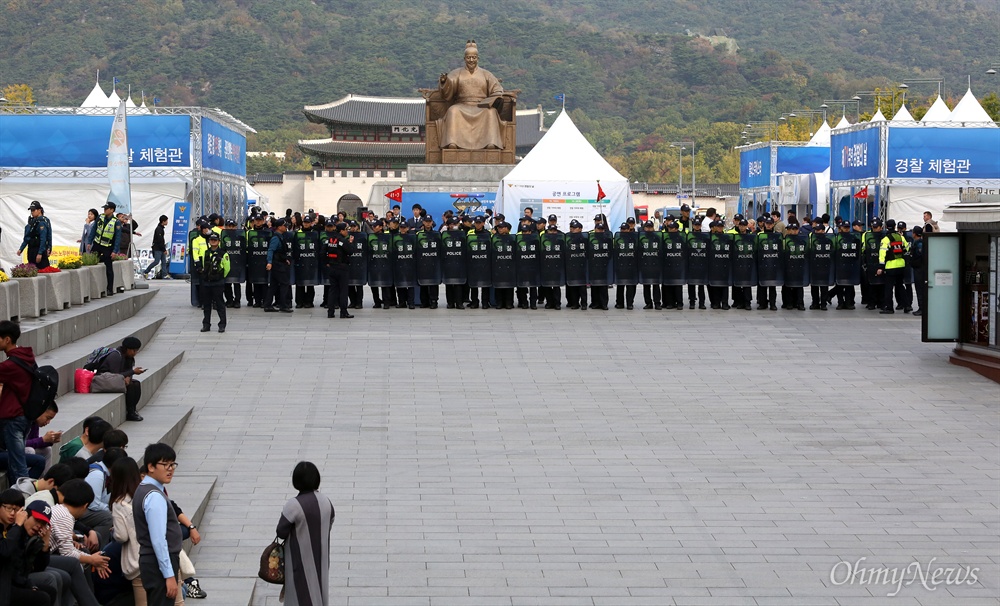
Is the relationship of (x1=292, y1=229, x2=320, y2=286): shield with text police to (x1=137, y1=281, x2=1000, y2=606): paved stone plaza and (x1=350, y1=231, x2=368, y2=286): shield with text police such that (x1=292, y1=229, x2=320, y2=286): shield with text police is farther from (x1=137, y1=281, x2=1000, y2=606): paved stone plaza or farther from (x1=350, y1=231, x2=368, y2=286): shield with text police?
(x1=137, y1=281, x2=1000, y2=606): paved stone plaza

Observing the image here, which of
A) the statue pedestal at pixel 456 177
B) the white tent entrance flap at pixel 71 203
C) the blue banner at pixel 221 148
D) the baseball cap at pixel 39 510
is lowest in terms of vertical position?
the baseball cap at pixel 39 510

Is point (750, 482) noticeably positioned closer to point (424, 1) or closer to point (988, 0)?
point (424, 1)

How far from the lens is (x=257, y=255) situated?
1680 centimetres

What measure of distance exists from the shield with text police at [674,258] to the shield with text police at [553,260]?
4.60 feet

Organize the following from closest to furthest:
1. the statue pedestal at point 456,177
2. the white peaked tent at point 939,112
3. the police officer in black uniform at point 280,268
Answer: the police officer in black uniform at point 280,268, the statue pedestal at point 456,177, the white peaked tent at point 939,112

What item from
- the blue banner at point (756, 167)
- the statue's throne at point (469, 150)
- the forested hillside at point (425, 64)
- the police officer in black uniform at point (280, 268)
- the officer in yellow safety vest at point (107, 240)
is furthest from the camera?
the forested hillside at point (425, 64)

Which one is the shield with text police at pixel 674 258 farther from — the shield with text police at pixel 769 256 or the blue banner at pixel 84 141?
the blue banner at pixel 84 141

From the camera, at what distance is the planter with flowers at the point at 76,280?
512 inches

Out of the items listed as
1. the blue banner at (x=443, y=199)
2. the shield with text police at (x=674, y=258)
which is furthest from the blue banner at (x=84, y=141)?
the shield with text police at (x=674, y=258)

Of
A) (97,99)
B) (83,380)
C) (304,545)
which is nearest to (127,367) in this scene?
(83,380)

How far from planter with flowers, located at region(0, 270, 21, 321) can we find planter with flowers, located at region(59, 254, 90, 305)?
1.66 m

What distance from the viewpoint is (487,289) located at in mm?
17984

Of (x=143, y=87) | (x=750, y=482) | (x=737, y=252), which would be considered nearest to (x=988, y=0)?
(x=143, y=87)

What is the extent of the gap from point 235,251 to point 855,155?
55.4 feet
